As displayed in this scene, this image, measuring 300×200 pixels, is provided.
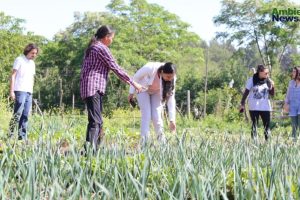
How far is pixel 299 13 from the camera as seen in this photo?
19062 millimetres

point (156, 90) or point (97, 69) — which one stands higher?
point (97, 69)

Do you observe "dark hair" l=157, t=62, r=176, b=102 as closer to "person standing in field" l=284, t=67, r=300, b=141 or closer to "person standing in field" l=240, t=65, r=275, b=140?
"person standing in field" l=240, t=65, r=275, b=140

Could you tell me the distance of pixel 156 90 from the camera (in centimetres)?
473

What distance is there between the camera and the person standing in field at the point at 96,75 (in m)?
4.13

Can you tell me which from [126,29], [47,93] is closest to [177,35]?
[126,29]

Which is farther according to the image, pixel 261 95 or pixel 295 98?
pixel 295 98

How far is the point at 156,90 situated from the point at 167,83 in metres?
0.26

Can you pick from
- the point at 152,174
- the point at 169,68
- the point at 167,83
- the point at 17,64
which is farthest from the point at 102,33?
the point at 152,174

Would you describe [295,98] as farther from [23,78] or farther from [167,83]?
[23,78]

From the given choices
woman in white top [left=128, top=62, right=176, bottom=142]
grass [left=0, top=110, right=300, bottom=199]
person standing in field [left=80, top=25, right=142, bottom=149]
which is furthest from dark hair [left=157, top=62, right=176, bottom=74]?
grass [left=0, top=110, right=300, bottom=199]

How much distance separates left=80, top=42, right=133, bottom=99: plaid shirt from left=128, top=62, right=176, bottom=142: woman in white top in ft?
1.20

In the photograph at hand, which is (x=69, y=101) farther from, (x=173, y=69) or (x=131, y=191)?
(x=131, y=191)

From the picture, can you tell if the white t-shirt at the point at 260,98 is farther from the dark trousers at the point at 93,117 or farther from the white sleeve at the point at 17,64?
the white sleeve at the point at 17,64

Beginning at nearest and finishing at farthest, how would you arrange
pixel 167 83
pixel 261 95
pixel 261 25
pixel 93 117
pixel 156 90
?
pixel 93 117, pixel 167 83, pixel 156 90, pixel 261 95, pixel 261 25
